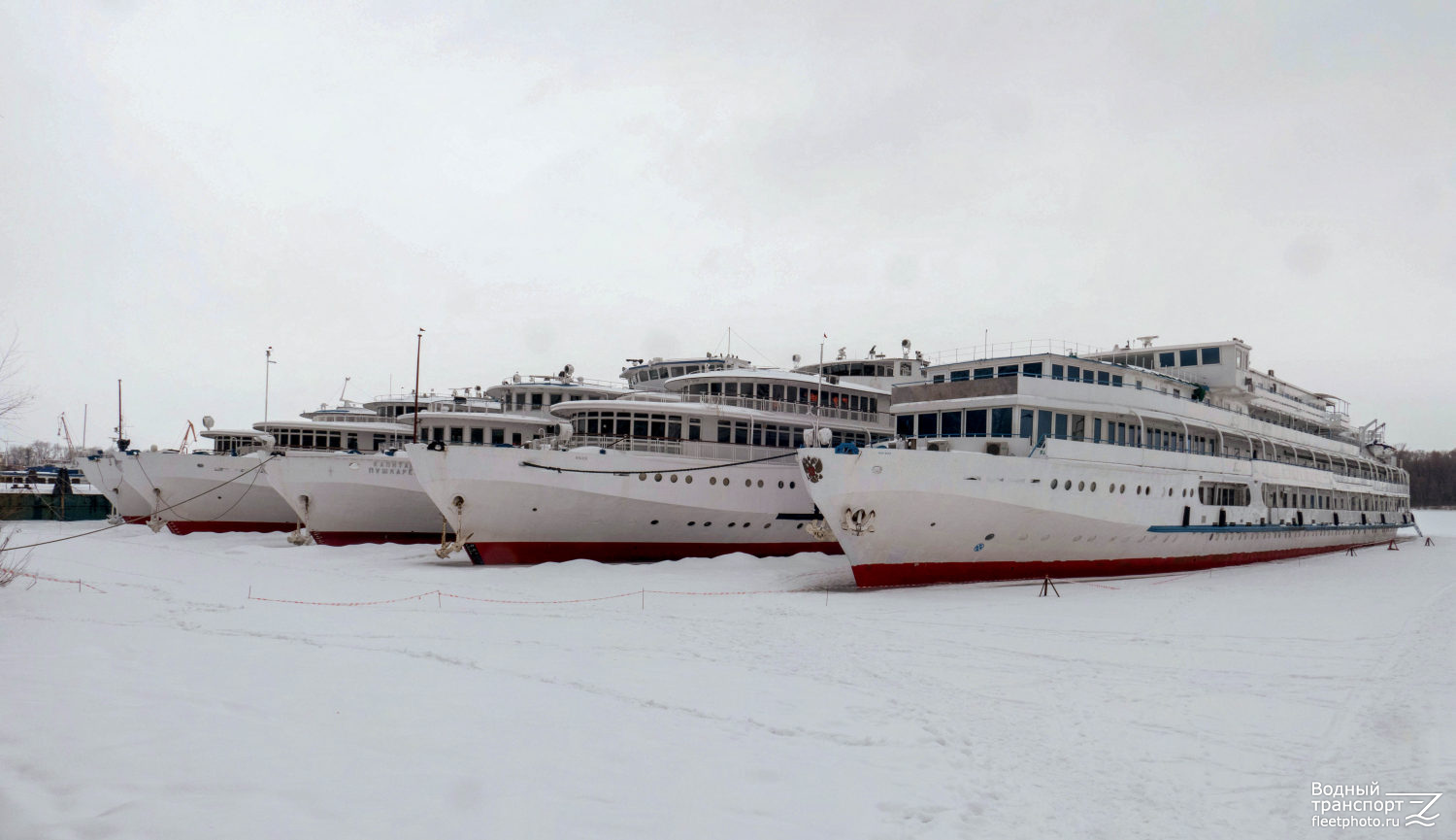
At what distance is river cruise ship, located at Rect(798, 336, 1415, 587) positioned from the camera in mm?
20531

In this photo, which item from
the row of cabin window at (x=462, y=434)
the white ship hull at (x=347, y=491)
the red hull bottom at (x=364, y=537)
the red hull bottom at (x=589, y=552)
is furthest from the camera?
the row of cabin window at (x=462, y=434)

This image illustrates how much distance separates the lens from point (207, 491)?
36312 mm

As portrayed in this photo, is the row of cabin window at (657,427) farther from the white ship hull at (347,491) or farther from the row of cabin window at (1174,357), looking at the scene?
the row of cabin window at (1174,357)

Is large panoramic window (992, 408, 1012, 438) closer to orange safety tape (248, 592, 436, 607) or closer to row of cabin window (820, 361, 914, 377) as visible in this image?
orange safety tape (248, 592, 436, 607)

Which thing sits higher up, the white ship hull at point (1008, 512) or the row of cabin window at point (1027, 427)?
the row of cabin window at point (1027, 427)

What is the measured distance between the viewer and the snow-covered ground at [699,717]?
5.62 meters

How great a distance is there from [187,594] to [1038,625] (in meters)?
16.9

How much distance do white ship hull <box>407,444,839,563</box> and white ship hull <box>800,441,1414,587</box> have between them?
6.72 metres

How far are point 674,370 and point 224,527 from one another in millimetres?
20801

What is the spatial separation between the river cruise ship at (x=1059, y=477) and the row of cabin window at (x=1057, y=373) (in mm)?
43

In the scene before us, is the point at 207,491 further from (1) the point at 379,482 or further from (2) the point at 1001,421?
(2) the point at 1001,421

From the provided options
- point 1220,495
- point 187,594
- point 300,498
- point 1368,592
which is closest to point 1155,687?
point 1368,592

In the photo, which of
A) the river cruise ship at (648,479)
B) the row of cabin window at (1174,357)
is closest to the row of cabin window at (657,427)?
the river cruise ship at (648,479)

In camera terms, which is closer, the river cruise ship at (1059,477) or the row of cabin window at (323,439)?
the river cruise ship at (1059,477)
